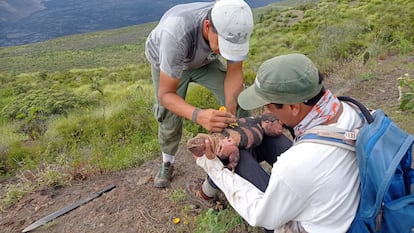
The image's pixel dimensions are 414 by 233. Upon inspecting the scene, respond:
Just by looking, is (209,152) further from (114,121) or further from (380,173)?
(114,121)

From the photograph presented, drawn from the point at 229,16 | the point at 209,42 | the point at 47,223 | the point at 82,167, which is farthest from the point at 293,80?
the point at 82,167

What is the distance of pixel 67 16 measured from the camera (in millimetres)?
117875

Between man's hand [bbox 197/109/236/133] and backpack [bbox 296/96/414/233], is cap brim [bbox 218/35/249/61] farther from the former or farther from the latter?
backpack [bbox 296/96/414/233]

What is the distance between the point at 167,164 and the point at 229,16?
1458 mm

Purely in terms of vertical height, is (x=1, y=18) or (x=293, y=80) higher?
(x=293, y=80)

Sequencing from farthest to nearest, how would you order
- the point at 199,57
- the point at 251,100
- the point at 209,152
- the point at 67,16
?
the point at 67,16 < the point at 199,57 < the point at 209,152 < the point at 251,100

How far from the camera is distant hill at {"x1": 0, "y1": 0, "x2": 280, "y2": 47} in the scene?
9762 cm

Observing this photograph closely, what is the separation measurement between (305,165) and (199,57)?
5.02 feet

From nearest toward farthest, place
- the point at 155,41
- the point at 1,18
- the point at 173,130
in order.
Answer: the point at 155,41 → the point at 173,130 → the point at 1,18

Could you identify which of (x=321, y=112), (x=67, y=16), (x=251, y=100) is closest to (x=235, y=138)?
(x=251, y=100)

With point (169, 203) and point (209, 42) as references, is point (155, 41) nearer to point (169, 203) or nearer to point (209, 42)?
point (209, 42)

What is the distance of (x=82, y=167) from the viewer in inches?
158

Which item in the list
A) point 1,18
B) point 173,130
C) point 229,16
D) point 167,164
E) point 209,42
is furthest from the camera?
point 1,18

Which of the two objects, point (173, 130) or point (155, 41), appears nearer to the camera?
point (155, 41)
